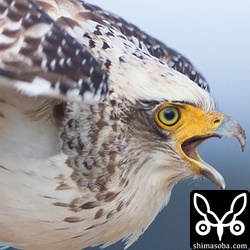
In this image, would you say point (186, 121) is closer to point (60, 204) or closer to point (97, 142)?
point (97, 142)

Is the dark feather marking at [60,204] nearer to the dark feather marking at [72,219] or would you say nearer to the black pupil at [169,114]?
the dark feather marking at [72,219]

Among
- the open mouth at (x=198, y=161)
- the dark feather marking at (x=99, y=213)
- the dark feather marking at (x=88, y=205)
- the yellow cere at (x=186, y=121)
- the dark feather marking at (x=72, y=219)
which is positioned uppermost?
the yellow cere at (x=186, y=121)

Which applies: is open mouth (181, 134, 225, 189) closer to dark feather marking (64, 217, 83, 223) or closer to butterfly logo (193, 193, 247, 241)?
dark feather marking (64, 217, 83, 223)

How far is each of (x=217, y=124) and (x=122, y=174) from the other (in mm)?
290

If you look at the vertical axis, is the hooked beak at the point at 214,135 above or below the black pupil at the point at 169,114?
below

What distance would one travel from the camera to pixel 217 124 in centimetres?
238

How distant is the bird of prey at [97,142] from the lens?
223 centimetres

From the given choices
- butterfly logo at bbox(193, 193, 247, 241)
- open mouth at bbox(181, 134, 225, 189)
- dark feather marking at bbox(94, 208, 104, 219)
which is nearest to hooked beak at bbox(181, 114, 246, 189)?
open mouth at bbox(181, 134, 225, 189)

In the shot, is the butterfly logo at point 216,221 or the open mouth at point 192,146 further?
the butterfly logo at point 216,221

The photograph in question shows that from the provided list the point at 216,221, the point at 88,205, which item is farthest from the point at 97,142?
the point at 216,221

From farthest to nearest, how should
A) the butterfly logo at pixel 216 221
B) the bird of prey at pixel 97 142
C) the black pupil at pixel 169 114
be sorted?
1. the butterfly logo at pixel 216 221
2. the black pupil at pixel 169 114
3. the bird of prey at pixel 97 142

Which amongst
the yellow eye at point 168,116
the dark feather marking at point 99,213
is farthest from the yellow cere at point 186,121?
the dark feather marking at point 99,213

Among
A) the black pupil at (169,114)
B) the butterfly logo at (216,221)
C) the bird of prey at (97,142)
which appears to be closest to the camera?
the bird of prey at (97,142)

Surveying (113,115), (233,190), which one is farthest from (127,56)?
(233,190)
